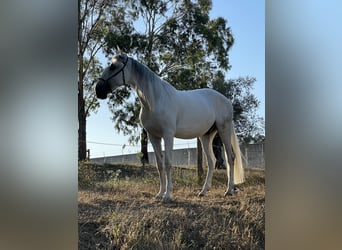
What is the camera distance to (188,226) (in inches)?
64.5

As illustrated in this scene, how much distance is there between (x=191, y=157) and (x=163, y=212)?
0.94ft

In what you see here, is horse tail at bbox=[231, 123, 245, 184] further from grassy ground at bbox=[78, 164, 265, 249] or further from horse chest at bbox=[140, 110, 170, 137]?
horse chest at bbox=[140, 110, 170, 137]

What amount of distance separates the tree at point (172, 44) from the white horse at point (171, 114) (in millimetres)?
38

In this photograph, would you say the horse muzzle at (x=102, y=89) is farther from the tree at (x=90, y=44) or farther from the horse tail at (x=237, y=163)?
the horse tail at (x=237, y=163)

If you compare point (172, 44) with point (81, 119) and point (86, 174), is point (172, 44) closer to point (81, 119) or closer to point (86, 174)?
point (81, 119)

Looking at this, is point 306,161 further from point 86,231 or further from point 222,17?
point 86,231

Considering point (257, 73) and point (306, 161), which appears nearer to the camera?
point (306, 161)

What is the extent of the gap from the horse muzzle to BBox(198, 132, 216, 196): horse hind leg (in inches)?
19.5

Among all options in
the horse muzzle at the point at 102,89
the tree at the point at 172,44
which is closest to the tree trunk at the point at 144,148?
the tree at the point at 172,44

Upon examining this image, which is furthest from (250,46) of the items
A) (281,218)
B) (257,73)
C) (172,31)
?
(281,218)

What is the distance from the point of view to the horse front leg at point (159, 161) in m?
1.67

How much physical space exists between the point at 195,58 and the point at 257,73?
293 millimetres

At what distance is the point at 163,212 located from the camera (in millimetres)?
1639

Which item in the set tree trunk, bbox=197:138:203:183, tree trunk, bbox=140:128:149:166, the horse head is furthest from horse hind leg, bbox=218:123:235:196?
the horse head
